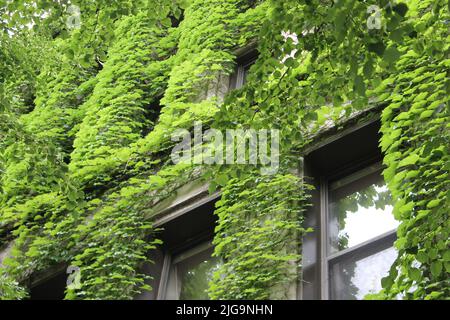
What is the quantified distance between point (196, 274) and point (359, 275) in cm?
220

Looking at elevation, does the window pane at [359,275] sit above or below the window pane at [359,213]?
below

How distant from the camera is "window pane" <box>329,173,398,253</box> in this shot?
7602 mm

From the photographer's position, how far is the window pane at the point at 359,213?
7.60 m

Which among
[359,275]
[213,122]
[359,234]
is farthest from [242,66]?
[213,122]

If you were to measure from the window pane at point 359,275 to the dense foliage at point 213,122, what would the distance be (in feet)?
1.56

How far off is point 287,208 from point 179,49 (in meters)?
4.99

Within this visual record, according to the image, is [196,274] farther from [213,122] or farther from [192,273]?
[213,122]

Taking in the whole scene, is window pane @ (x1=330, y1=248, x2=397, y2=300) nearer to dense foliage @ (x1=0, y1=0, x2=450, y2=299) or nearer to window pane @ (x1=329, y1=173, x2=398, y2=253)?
window pane @ (x1=329, y1=173, x2=398, y2=253)

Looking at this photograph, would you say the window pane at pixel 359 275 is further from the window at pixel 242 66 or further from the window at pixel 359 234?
the window at pixel 242 66

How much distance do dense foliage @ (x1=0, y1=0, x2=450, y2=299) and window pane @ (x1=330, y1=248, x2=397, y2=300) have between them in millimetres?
476

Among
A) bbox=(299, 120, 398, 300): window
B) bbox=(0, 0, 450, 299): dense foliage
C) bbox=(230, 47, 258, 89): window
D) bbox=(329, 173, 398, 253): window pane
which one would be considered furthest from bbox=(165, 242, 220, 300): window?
bbox=(230, 47, 258, 89): window

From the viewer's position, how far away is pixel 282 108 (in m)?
6.47

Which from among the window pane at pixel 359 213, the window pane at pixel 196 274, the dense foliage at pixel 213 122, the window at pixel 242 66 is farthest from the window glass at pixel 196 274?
the window at pixel 242 66

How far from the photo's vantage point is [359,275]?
23.9ft
